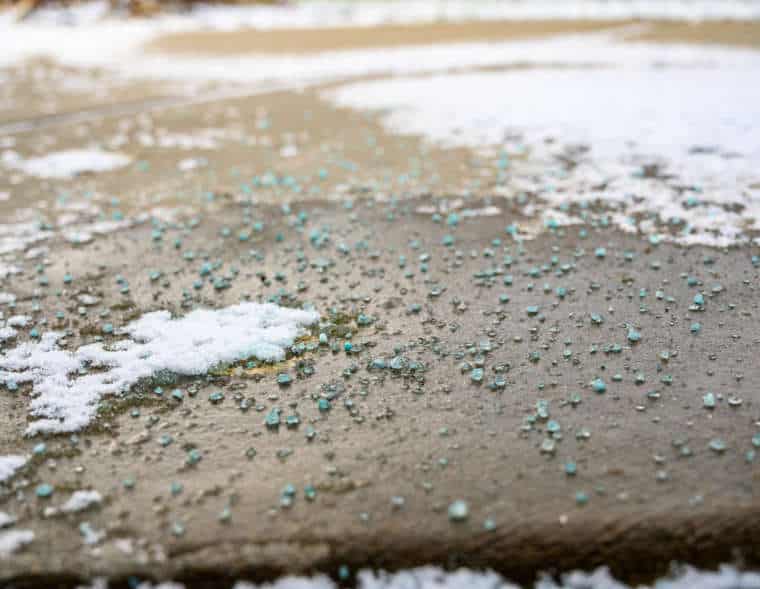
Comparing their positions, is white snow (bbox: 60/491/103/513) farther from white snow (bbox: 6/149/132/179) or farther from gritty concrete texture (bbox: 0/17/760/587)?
white snow (bbox: 6/149/132/179)

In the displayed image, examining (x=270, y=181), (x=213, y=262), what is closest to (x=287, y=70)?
(x=270, y=181)

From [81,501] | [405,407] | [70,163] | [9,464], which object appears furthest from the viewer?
[70,163]

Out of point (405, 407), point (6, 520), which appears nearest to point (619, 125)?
point (405, 407)

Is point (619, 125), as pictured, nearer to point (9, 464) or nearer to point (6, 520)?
point (9, 464)

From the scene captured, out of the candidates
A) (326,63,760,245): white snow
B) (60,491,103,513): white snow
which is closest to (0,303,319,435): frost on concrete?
(60,491,103,513): white snow

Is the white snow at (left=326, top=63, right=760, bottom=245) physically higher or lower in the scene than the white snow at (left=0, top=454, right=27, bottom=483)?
higher

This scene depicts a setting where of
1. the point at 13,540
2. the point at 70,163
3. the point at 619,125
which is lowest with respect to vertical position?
the point at 13,540
